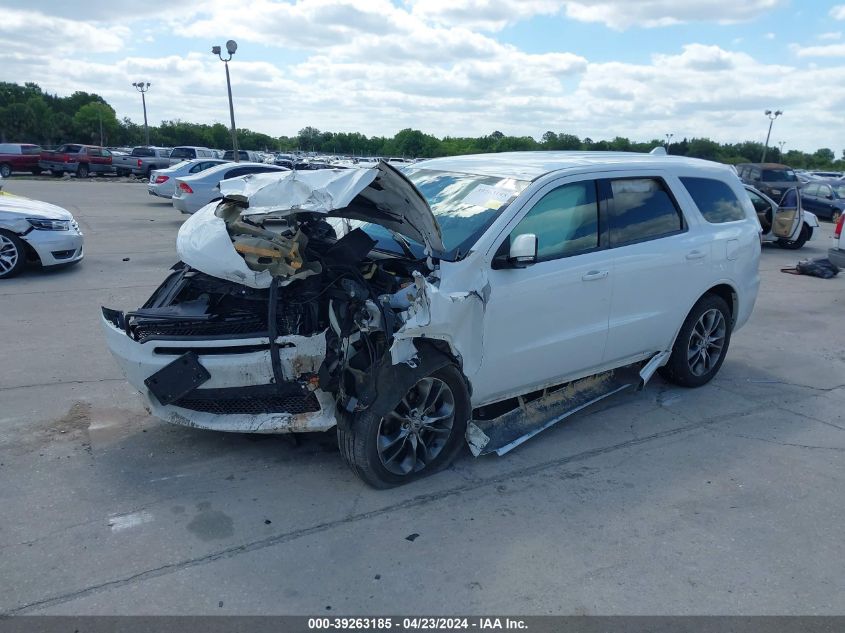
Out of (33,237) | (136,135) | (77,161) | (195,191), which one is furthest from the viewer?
(136,135)

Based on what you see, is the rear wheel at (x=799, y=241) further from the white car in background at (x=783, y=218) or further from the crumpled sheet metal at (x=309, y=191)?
the crumpled sheet metal at (x=309, y=191)

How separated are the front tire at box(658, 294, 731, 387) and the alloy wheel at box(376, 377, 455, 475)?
8.26 ft

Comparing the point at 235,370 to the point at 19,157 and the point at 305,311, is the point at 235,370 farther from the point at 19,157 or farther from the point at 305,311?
the point at 19,157

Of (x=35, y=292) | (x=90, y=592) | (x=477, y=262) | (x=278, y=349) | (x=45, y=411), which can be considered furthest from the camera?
(x=35, y=292)

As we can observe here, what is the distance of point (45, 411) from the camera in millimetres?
4852

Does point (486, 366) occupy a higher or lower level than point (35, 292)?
higher

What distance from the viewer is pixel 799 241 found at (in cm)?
1565

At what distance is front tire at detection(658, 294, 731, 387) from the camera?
18.5 feet

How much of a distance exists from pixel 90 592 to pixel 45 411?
2.30 m

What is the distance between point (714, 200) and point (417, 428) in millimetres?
3497

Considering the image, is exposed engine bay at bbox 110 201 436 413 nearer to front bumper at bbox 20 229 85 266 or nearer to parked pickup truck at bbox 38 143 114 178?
front bumper at bbox 20 229 85 266

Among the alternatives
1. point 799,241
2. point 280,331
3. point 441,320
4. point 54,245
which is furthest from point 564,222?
point 799,241

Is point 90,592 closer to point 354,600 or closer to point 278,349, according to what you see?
point 354,600

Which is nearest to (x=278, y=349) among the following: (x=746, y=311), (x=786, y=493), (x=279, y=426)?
(x=279, y=426)
